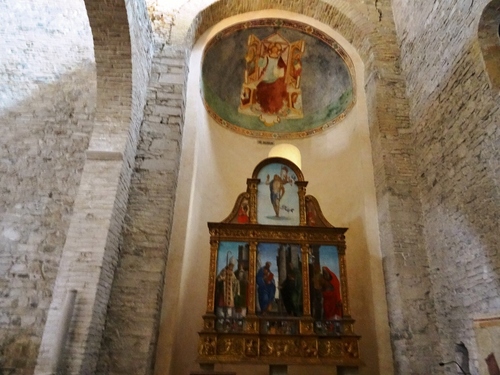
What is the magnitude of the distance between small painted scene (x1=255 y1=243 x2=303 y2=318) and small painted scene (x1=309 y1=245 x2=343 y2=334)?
212mm

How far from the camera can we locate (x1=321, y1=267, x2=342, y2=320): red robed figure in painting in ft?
17.4

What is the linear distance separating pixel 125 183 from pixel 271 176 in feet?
7.78

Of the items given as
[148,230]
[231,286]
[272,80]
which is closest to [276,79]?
[272,80]

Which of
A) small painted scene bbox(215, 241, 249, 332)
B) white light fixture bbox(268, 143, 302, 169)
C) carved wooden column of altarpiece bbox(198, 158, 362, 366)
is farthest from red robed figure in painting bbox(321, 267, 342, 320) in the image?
white light fixture bbox(268, 143, 302, 169)

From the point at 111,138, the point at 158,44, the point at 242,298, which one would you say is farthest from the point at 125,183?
the point at 158,44

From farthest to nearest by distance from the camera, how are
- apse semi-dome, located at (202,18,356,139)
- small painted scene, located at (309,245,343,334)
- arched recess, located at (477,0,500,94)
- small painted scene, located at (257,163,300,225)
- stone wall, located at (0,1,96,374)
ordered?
apse semi-dome, located at (202,18,356,139) < small painted scene, located at (257,163,300,225) < small painted scene, located at (309,245,343,334) < stone wall, located at (0,1,96,374) < arched recess, located at (477,0,500,94)

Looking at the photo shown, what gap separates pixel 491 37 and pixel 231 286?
4.78 meters

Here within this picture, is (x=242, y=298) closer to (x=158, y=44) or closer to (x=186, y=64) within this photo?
(x=186, y=64)

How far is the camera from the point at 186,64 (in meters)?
6.78

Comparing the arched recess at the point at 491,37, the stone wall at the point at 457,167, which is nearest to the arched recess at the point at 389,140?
the stone wall at the point at 457,167

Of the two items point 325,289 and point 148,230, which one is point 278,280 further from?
point 148,230

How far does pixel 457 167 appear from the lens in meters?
5.00

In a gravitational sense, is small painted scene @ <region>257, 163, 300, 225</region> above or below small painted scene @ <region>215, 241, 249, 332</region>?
above

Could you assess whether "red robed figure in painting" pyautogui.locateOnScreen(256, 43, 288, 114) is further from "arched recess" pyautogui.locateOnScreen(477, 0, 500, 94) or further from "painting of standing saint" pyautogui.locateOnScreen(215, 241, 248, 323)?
"arched recess" pyautogui.locateOnScreen(477, 0, 500, 94)
